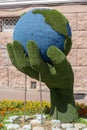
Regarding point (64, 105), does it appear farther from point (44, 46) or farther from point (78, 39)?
point (78, 39)

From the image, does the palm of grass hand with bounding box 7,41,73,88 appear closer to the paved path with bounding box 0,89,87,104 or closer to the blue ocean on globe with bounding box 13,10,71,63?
the blue ocean on globe with bounding box 13,10,71,63

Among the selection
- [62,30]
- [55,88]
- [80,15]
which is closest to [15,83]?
[80,15]

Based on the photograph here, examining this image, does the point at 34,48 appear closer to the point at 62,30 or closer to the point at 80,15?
the point at 62,30

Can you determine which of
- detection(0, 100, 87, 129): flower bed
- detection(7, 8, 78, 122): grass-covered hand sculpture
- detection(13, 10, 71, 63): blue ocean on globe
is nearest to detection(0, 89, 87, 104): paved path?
detection(0, 100, 87, 129): flower bed

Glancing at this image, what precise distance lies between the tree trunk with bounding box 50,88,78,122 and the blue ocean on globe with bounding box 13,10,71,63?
0.88 metres

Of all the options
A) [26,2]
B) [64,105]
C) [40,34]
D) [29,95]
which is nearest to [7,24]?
[26,2]

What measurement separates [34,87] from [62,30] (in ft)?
17.3

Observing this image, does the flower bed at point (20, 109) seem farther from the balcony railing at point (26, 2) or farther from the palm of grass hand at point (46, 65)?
the balcony railing at point (26, 2)

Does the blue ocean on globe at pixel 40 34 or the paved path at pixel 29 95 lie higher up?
the blue ocean on globe at pixel 40 34

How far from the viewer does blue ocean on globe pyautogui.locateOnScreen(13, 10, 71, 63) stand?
6.92m

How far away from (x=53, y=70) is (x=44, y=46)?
18.1 inches

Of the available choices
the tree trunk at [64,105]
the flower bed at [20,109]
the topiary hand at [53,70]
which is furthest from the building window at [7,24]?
the tree trunk at [64,105]

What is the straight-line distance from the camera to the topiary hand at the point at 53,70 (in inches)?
269

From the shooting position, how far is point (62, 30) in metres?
6.96
